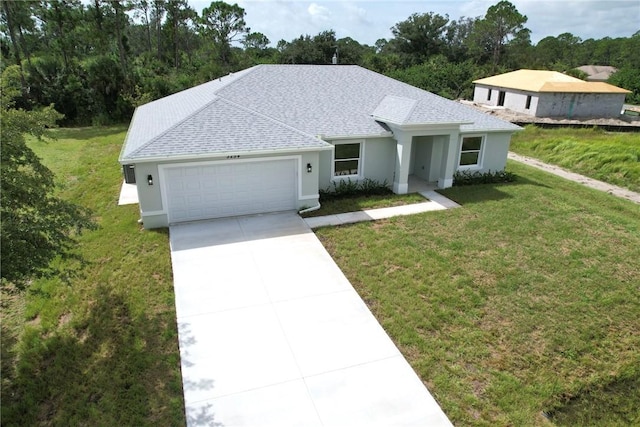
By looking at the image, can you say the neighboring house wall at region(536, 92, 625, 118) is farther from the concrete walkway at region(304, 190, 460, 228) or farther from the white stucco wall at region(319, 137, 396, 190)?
the concrete walkway at region(304, 190, 460, 228)

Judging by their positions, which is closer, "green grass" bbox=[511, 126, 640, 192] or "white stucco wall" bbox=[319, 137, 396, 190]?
"white stucco wall" bbox=[319, 137, 396, 190]

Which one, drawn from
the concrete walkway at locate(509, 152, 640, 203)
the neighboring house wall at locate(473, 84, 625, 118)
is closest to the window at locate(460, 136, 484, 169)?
the concrete walkway at locate(509, 152, 640, 203)

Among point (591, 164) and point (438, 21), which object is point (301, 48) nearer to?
point (438, 21)

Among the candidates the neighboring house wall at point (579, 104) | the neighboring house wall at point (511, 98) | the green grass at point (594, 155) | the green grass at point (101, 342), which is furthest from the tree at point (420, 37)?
the green grass at point (101, 342)

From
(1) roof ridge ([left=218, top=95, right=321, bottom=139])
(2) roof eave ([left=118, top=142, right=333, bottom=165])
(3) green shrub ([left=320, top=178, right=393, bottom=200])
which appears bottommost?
(3) green shrub ([left=320, top=178, right=393, bottom=200])

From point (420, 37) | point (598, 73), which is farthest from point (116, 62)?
point (598, 73)

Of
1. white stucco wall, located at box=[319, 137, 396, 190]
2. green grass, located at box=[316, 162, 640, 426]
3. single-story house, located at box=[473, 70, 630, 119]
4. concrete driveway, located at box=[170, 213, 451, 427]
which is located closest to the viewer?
concrete driveway, located at box=[170, 213, 451, 427]

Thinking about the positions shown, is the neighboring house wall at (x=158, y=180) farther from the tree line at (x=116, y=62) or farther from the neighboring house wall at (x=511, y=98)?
the neighboring house wall at (x=511, y=98)
